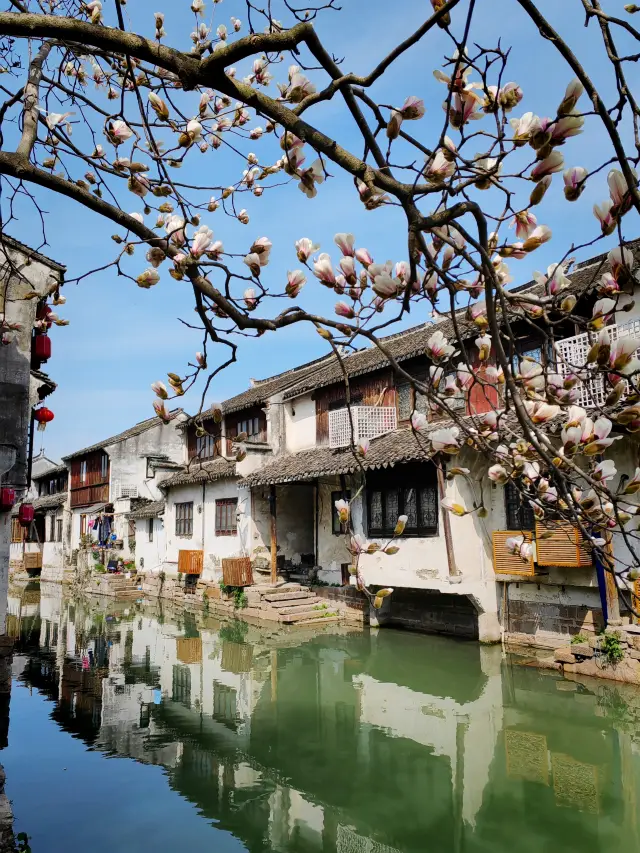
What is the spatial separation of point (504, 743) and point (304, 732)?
7.64 ft

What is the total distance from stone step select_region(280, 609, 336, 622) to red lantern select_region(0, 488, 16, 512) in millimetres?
7493

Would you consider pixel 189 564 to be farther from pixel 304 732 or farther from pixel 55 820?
pixel 55 820

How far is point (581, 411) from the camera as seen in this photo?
7.55ft

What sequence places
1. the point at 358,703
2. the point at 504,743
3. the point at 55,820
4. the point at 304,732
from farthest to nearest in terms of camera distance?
1. the point at 358,703
2. the point at 304,732
3. the point at 504,743
4. the point at 55,820

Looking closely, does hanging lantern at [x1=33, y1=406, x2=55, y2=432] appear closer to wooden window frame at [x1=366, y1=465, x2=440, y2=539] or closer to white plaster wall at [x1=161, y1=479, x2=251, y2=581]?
wooden window frame at [x1=366, y1=465, x2=440, y2=539]

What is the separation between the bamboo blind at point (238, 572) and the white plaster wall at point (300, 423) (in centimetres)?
339

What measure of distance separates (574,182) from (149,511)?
23.7 m

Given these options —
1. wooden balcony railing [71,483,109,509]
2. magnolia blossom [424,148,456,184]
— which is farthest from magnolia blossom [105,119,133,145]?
wooden balcony railing [71,483,109,509]

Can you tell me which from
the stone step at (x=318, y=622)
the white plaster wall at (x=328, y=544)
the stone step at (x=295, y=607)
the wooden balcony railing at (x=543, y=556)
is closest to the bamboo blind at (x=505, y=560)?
the wooden balcony railing at (x=543, y=556)

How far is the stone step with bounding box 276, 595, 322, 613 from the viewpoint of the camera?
15659 millimetres

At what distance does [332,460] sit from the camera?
15031 millimetres

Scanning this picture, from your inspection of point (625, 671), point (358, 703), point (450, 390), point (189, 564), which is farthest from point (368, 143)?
point (189, 564)

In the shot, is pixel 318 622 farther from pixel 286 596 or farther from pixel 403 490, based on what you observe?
pixel 403 490

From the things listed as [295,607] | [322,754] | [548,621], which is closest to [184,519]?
[295,607]
